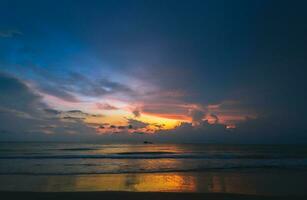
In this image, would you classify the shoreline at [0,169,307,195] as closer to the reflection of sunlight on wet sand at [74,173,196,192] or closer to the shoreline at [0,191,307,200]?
the reflection of sunlight on wet sand at [74,173,196,192]

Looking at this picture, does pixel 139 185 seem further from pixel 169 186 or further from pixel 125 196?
pixel 125 196

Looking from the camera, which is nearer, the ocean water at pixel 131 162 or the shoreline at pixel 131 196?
the shoreline at pixel 131 196

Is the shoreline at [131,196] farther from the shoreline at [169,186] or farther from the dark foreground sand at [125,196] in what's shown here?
the shoreline at [169,186]

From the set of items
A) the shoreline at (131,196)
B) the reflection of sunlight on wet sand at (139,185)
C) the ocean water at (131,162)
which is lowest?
the shoreline at (131,196)

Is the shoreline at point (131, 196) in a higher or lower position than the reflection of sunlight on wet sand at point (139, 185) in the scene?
lower

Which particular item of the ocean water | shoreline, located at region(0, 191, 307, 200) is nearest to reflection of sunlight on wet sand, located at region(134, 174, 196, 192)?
shoreline, located at region(0, 191, 307, 200)

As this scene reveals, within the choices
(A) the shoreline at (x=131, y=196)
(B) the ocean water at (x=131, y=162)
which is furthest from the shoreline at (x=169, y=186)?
(B) the ocean water at (x=131, y=162)

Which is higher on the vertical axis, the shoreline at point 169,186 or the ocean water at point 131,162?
the ocean water at point 131,162

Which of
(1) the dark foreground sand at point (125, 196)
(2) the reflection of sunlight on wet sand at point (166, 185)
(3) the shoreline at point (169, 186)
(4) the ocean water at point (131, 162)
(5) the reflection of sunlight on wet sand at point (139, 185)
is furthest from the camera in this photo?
(4) the ocean water at point (131, 162)

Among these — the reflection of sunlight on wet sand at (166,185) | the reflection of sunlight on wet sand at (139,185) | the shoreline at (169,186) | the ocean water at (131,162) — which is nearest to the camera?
the shoreline at (169,186)

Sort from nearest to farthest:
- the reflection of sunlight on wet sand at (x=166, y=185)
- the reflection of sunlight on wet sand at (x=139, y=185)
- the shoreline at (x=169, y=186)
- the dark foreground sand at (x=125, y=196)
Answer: the dark foreground sand at (x=125, y=196), the shoreline at (x=169, y=186), the reflection of sunlight on wet sand at (x=166, y=185), the reflection of sunlight on wet sand at (x=139, y=185)

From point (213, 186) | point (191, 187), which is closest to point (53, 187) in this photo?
point (191, 187)

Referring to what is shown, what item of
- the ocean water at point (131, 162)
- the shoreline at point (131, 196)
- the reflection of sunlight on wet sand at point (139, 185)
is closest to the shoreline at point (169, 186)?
the reflection of sunlight on wet sand at point (139, 185)

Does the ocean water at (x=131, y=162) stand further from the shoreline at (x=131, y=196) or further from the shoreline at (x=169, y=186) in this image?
the shoreline at (x=131, y=196)
